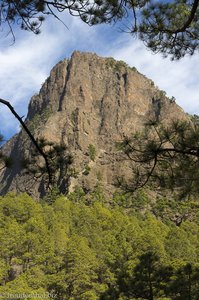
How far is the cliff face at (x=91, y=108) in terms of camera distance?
9244 centimetres

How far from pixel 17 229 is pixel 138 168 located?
20.8m

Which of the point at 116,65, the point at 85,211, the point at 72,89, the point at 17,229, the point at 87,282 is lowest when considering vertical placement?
the point at 87,282

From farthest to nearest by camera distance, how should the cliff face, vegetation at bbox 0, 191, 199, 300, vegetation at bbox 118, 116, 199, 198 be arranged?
Result: the cliff face → vegetation at bbox 0, 191, 199, 300 → vegetation at bbox 118, 116, 199, 198

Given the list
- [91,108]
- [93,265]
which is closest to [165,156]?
[93,265]

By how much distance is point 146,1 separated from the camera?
607 centimetres

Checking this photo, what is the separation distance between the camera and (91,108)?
102812 mm

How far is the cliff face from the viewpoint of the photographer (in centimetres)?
9244

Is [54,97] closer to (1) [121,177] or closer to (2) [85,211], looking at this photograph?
(2) [85,211]

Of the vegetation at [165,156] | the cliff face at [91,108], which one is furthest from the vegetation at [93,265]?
the cliff face at [91,108]

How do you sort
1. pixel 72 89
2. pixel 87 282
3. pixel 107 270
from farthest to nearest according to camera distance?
1. pixel 72 89
2. pixel 107 270
3. pixel 87 282

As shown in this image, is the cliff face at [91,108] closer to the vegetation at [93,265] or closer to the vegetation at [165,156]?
the vegetation at [93,265]

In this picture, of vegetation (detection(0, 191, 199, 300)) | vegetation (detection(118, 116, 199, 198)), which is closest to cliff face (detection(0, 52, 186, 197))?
vegetation (detection(0, 191, 199, 300))

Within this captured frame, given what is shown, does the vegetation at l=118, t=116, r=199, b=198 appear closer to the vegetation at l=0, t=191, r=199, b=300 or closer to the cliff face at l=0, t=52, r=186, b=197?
→ the vegetation at l=0, t=191, r=199, b=300

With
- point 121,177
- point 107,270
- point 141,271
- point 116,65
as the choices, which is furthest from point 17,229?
point 116,65
